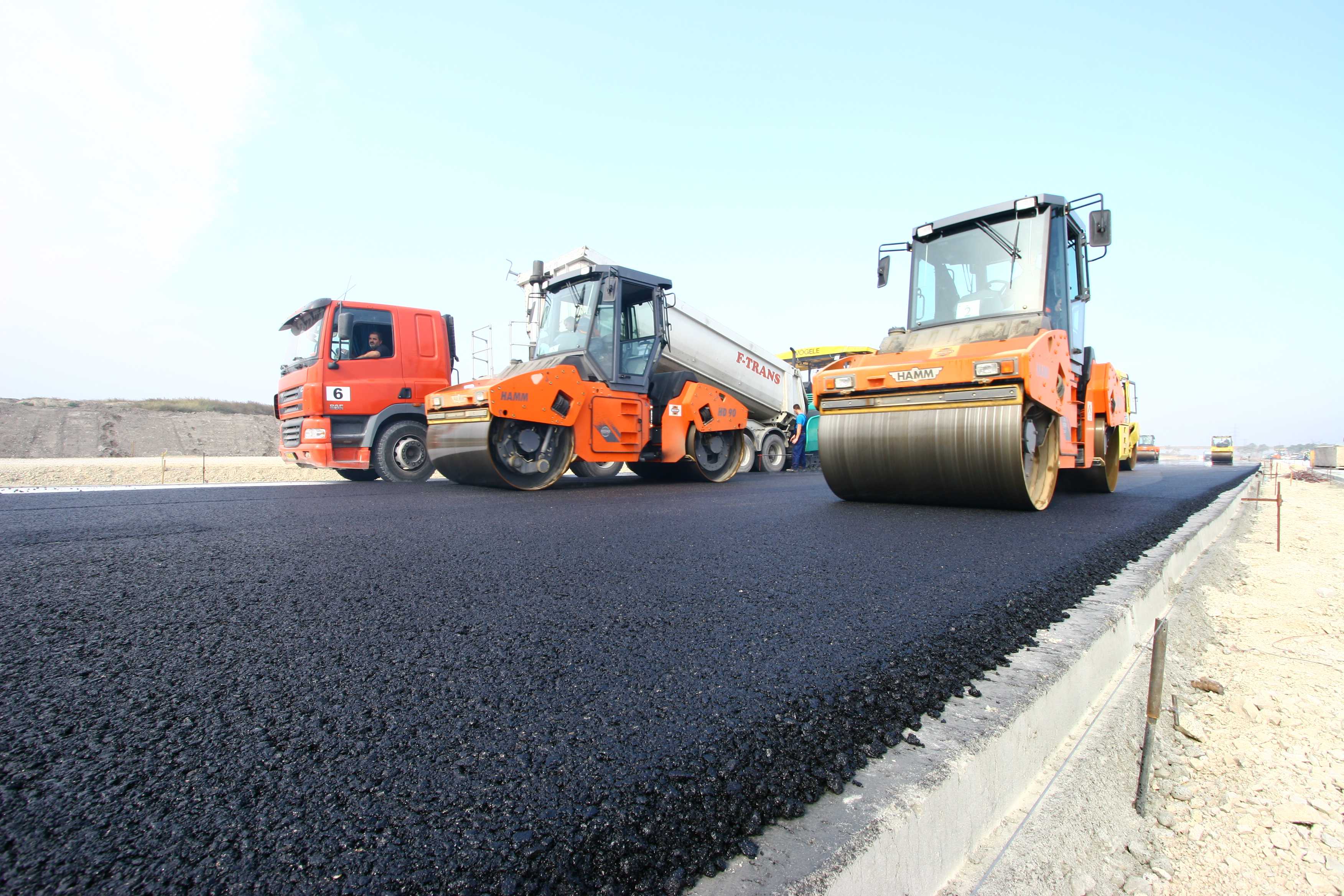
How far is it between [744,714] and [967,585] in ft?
4.86

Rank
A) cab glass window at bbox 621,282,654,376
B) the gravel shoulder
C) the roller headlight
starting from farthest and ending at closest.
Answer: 1. cab glass window at bbox 621,282,654,376
2. the roller headlight
3. the gravel shoulder

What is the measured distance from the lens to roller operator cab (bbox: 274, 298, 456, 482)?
7.64 meters

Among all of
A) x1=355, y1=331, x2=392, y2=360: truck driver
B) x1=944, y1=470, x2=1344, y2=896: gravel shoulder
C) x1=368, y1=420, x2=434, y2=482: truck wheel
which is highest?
x1=355, y1=331, x2=392, y2=360: truck driver

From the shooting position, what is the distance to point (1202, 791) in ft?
5.74

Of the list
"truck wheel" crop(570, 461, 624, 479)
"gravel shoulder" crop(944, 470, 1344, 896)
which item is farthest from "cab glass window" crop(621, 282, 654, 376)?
"gravel shoulder" crop(944, 470, 1344, 896)

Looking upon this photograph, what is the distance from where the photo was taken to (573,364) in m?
6.78

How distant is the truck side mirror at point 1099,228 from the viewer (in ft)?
16.7

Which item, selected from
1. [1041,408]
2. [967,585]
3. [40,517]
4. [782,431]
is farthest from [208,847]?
[782,431]

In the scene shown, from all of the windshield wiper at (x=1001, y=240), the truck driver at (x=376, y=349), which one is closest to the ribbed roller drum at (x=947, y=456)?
the windshield wiper at (x=1001, y=240)

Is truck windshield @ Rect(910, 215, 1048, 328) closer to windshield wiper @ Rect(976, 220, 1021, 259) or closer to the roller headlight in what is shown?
windshield wiper @ Rect(976, 220, 1021, 259)

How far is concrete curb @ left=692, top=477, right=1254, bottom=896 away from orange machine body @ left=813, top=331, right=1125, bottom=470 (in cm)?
255

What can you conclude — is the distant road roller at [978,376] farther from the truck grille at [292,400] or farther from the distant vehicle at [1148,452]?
the distant vehicle at [1148,452]

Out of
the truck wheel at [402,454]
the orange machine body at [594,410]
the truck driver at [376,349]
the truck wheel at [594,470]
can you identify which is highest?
the truck driver at [376,349]

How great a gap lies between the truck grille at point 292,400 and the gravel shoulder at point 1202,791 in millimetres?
7987
